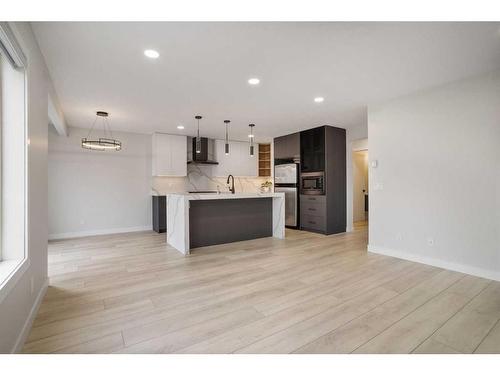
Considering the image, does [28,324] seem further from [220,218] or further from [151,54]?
[220,218]

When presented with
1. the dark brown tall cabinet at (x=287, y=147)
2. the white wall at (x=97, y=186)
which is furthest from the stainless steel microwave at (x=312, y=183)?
the white wall at (x=97, y=186)

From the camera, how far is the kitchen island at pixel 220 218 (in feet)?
13.0

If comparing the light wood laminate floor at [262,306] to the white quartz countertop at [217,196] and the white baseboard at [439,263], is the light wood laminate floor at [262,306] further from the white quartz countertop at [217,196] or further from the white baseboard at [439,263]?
the white quartz countertop at [217,196]

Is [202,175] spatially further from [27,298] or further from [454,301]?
[454,301]

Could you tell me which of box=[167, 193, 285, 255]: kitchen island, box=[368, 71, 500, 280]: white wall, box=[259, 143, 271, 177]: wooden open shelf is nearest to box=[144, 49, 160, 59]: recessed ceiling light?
box=[167, 193, 285, 255]: kitchen island

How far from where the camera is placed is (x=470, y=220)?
2.97 metres

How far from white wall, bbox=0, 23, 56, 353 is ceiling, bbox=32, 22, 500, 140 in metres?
0.38

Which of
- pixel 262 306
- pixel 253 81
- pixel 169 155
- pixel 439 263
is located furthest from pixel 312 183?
pixel 262 306

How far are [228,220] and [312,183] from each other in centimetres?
232

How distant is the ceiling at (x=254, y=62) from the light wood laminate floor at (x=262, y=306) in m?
2.41

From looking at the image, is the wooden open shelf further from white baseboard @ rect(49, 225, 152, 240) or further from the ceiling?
white baseboard @ rect(49, 225, 152, 240)

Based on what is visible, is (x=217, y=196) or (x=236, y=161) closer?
(x=217, y=196)

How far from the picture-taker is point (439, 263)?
3230 mm

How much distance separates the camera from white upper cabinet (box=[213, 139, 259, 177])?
270 inches
